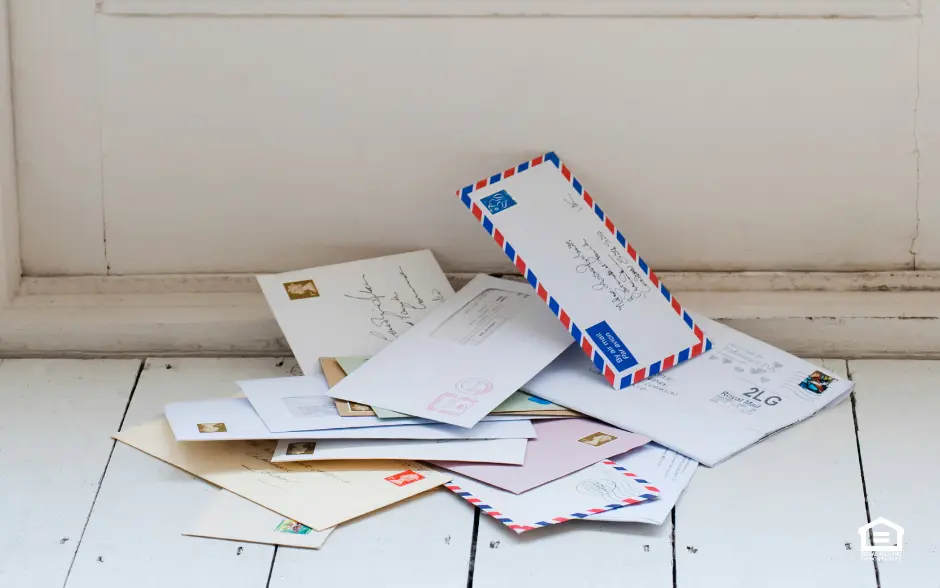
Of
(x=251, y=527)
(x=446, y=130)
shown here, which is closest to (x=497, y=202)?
(x=446, y=130)

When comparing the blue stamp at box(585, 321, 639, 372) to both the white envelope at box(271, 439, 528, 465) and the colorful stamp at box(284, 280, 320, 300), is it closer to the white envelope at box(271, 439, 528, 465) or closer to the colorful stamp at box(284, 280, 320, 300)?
the white envelope at box(271, 439, 528, 465)

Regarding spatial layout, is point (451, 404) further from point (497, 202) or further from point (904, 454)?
point (904, 454)

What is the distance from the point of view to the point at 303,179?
49.2 inches

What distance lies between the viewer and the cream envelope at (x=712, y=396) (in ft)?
3.46

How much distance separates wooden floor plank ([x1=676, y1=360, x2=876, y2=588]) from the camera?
901 millimetres

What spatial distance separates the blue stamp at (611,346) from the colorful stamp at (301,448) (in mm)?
314

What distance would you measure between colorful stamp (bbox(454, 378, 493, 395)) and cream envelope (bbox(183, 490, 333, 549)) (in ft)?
0.68

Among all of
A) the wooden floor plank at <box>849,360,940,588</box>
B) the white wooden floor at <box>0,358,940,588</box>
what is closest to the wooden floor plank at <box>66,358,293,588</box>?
the white wooden floor at <box>0,358,940,588</box>

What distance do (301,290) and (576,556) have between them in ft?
1.54

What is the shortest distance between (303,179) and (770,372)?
58cm

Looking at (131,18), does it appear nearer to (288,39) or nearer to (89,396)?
(288,39)

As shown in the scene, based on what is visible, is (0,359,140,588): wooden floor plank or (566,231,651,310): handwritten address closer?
(0,359,140,588): wooden floor plank

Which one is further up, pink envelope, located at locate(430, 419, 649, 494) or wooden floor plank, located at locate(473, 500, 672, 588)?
pink envelope, located at locate(430, 419, 649, 494)

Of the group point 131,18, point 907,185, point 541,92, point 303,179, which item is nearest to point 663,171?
point 541,92
